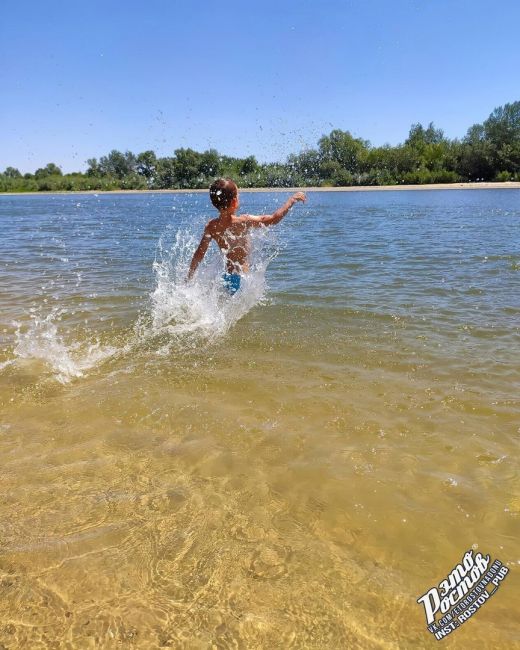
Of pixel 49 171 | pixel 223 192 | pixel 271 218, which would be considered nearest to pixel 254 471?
pixel 271 218

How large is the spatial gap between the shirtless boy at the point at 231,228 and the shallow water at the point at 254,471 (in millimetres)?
384

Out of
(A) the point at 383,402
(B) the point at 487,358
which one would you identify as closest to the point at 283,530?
(A) the point at 383,402

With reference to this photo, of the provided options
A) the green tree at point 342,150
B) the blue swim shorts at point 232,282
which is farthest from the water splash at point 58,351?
the green tree at point 342,150

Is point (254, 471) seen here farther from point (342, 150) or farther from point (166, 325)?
point (342, 150)

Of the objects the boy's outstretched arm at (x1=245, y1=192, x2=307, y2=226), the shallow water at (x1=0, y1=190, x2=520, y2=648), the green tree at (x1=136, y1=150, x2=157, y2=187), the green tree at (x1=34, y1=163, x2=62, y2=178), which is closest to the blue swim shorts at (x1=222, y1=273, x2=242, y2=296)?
the shallow water at (x1=0, y1=190, x2=520, y2=648)

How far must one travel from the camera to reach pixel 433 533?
2.59 meters

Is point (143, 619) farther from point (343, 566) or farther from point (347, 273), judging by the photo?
point (347, 273)

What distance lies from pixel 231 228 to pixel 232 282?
32.3 inches

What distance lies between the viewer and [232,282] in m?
6.86

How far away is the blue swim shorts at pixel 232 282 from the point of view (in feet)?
22.5

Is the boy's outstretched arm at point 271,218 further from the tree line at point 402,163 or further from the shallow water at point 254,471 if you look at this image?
the tree line at point 402,163

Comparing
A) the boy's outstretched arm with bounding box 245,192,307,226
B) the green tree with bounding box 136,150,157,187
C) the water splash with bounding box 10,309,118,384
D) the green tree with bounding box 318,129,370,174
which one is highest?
the green tree with bounding box 136,150,157,187

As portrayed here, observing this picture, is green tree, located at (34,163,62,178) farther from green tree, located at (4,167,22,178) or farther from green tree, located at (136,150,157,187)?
green tree, located at (136,150,157,187)

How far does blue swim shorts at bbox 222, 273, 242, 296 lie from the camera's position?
6.85m
